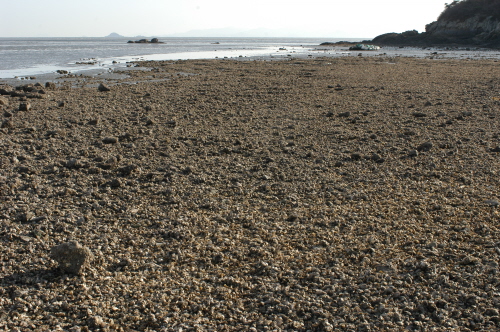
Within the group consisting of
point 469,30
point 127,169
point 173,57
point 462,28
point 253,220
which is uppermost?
point 462,28

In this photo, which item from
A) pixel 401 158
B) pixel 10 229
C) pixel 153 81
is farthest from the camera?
pixel 153 81

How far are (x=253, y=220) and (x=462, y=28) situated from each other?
274ft

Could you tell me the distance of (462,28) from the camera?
7506 cm

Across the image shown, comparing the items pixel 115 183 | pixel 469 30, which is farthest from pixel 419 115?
pixel 469 30

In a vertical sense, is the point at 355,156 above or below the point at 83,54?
below

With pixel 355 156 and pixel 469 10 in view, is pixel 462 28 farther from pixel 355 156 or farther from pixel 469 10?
pixel 355 156

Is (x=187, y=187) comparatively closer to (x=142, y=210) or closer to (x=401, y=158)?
(x=142, y=210)

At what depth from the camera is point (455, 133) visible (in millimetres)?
9773

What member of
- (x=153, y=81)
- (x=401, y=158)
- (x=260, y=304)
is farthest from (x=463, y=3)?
(x=260, y=304)

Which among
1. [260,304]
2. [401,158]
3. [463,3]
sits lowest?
[260,304]

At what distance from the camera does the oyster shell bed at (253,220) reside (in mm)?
3902

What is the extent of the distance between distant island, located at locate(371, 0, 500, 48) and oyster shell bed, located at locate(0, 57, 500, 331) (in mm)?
63136

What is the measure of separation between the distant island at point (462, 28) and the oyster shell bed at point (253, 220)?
207ft

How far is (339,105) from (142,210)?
902 cm
